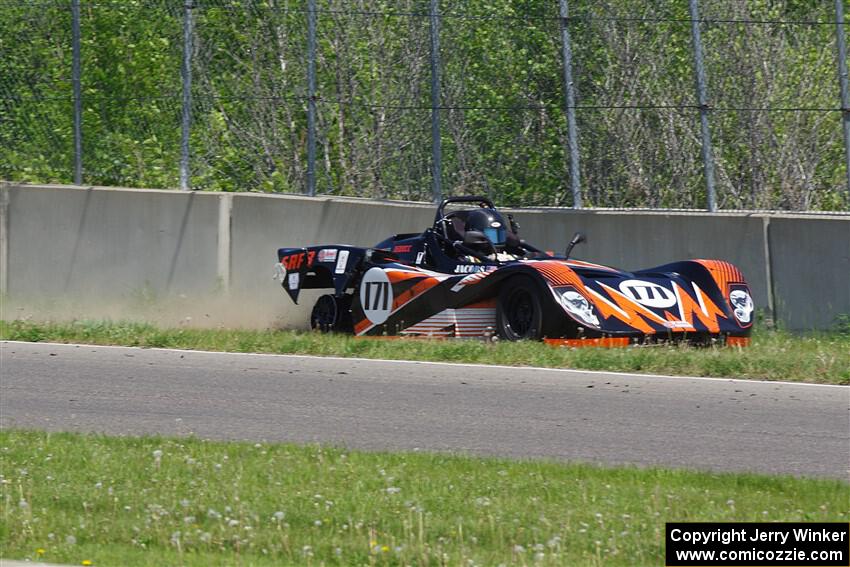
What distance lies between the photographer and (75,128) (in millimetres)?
16391

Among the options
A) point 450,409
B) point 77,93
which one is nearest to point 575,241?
point 450,409

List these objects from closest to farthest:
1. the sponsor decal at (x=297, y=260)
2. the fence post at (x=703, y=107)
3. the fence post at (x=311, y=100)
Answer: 1. the fence post at (x=703, y=107)
2. the sponsor decal at (x=297, y=260)
3. the fence post at (x=311, y=100)

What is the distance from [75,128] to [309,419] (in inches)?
331

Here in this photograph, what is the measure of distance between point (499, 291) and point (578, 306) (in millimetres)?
1048

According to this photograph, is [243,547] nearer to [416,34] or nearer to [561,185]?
[561,185]

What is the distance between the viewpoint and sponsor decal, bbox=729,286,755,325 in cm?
1241

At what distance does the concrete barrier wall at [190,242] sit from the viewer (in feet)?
48.6

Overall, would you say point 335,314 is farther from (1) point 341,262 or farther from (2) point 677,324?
(2) point 677,324

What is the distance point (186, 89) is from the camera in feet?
52.9

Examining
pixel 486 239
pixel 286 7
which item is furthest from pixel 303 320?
pixel 286 7

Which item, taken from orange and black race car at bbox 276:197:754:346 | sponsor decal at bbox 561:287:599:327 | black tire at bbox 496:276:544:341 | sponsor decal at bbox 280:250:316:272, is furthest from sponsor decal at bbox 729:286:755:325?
sponsor decal at bbox 280:250:316:272

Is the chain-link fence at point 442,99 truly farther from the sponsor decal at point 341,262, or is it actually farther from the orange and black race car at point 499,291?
the sponsor decal at point 341,262

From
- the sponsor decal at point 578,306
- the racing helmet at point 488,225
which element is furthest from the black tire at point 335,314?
the sponsor decal at point 578,306

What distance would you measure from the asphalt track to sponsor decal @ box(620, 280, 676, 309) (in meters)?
1.58
